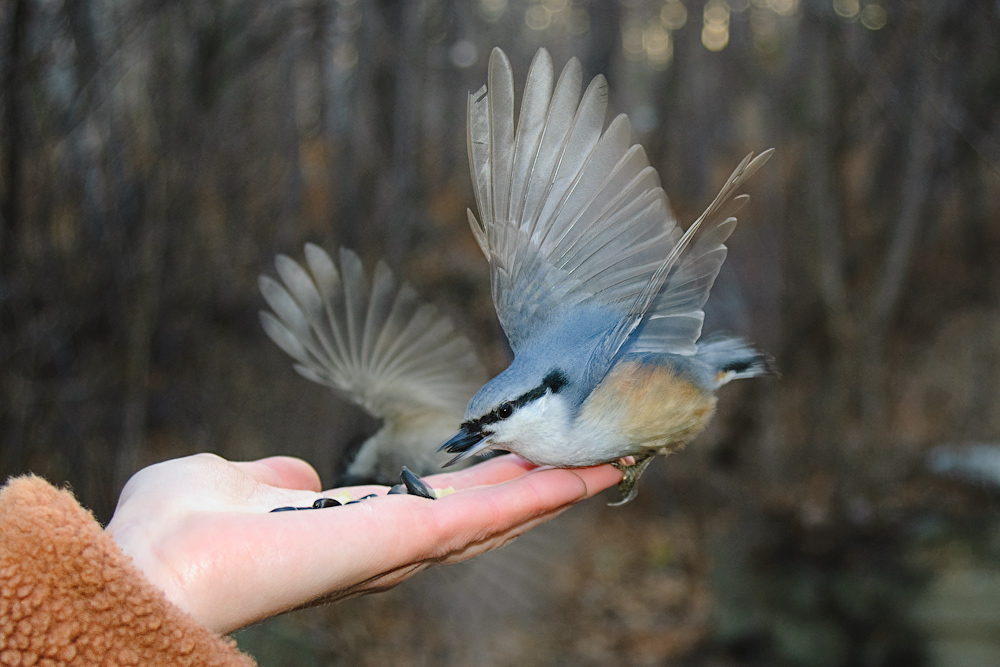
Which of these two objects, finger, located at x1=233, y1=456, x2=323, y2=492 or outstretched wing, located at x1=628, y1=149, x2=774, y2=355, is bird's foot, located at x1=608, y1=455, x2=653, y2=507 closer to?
outstretched wing, located at x1=628, y1=149, x2=774, y2=355

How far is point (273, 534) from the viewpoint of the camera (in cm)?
136

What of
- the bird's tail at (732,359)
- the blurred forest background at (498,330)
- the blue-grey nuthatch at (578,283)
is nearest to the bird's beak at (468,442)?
the blue-grey nuthatch at (578,283)

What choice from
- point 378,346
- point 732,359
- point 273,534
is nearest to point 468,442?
point 273,534

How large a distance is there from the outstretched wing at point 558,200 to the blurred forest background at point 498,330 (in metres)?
1.72

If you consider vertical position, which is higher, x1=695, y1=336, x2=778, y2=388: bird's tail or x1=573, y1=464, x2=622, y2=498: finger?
x1=695, y1=336, x2=778, y2=388: bird's tail

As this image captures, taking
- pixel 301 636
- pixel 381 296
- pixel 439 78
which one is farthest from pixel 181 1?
pixel 439 78

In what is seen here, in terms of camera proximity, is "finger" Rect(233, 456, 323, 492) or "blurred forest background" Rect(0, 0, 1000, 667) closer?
"finger" Rect(233, 456, 323, 492)

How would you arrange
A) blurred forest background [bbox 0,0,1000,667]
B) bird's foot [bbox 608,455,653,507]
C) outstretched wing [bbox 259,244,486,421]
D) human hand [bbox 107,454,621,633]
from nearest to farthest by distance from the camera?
1. human hand [bbox 107,454,621,633]
2. bird's foot [bbox 608,455,653,507]
3. outstretched wing [bbox 259,244,486,421]
4. blurred forest background [bbox 0,0,1000,667]

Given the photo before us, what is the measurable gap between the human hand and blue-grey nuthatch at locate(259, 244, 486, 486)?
26.1 inches

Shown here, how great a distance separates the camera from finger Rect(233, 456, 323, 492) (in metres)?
1.86

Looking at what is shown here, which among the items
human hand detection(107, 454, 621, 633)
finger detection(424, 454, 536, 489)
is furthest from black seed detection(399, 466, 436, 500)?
finger detection(424, 454, 536, 489)

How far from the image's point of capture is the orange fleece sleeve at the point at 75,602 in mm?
1064

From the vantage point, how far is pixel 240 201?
13.0 feet

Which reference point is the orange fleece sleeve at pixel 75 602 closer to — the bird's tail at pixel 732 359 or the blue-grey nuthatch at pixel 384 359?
the blue-grey nuthatch at pixel 384 359
